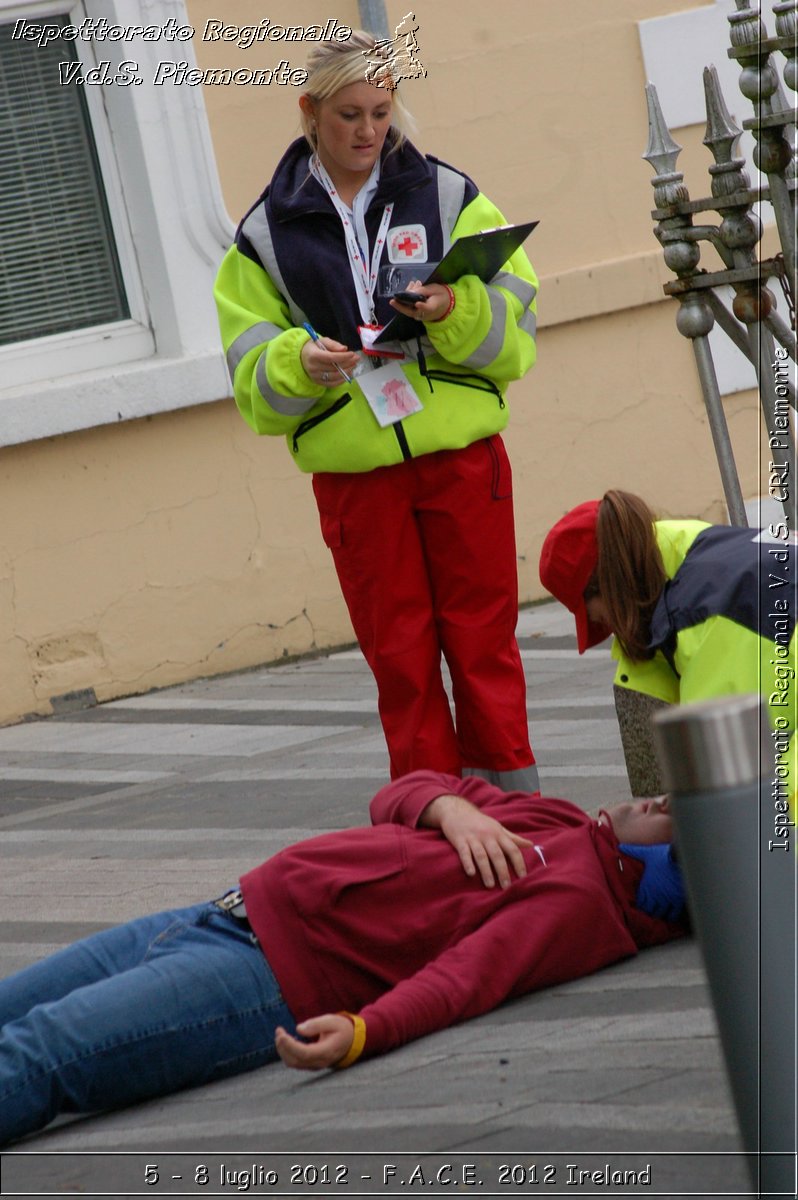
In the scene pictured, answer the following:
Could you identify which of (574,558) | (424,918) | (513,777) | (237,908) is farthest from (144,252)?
(424,918)

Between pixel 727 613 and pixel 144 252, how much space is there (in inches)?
190

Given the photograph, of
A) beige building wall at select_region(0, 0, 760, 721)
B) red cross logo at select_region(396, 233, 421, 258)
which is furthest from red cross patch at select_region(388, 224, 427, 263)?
beige building wall at select_region(0, 0, 760, 721)

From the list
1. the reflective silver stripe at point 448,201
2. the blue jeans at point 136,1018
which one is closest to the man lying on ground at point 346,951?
the blue jeans at point 136,1018

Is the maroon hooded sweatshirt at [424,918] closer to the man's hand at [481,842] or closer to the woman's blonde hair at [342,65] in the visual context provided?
the man's hand at [481,842]

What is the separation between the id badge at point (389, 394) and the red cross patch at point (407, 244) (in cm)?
28

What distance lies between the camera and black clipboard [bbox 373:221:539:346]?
4.33 meters

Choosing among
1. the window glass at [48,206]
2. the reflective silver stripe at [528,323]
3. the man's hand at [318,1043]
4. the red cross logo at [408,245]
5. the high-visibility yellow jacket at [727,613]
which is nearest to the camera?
the man's hand at [318,1043]

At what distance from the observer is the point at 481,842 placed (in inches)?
135

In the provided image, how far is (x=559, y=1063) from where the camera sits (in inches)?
124

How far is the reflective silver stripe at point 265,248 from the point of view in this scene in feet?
15.4

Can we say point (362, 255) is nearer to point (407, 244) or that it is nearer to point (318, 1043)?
point (407, 244)

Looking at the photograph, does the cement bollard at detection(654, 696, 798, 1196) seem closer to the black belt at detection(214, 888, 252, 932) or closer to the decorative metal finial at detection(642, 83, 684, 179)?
the black belt at detection(214, 888, 252, 932)

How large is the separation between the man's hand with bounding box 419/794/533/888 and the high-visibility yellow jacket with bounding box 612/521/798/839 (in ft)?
1.58

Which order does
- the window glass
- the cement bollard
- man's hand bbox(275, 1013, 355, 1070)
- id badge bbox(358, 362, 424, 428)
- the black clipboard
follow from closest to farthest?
the cement bollard
man's hand bbox(275, 1013, 355, 1070)
the black clipboard
id badge bbox(358, 362, 424, 428)
the window glass
